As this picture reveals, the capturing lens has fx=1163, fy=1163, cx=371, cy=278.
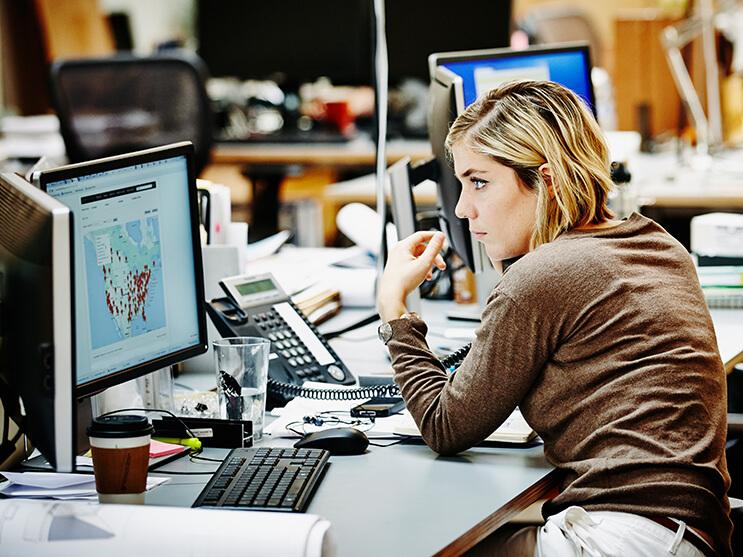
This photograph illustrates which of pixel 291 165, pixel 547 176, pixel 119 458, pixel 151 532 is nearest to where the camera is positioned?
A: pixel 151 532

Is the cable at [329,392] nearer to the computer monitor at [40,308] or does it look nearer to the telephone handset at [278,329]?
the telephone handset at [278,329]

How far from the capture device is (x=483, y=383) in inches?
59.7

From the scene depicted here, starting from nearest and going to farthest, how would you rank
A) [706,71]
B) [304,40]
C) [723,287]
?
[723,287]
[706,71]
[304,40]

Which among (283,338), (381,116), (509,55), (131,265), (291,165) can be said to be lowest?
(291,165)

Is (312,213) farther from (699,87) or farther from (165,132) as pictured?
(699,87)

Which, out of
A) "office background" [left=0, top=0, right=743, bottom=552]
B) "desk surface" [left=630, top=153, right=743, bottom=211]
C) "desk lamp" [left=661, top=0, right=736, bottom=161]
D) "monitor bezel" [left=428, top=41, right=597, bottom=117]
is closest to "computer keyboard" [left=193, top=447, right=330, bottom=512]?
"monitor bezel" [left=428, top=41, right=597, bottom=117]

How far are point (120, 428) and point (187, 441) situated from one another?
0.28m

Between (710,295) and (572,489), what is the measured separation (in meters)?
1.13

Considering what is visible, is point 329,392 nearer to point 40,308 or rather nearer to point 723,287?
point 40,308

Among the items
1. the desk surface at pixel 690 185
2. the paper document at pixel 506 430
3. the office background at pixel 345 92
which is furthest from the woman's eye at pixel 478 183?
the desk surface at pixel 690 185

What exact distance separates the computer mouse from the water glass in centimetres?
11

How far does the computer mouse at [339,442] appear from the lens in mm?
1607

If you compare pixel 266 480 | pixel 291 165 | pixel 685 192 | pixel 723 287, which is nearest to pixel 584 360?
pixel 266 480

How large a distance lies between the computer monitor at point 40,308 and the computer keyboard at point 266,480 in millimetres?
222
